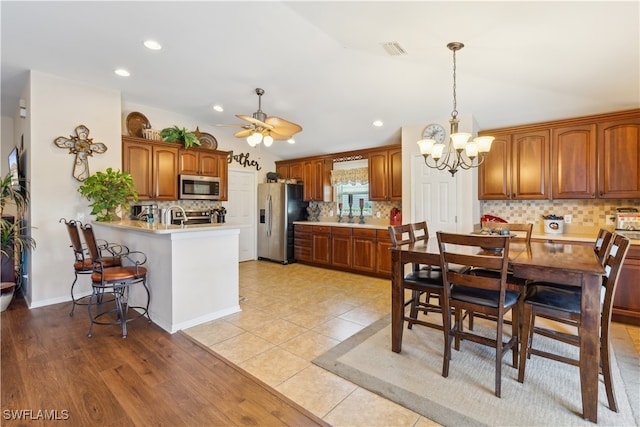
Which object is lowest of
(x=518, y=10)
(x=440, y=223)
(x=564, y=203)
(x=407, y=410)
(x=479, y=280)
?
(x=407, y=410)

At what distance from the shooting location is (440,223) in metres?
4.37

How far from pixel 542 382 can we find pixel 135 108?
19.2ft

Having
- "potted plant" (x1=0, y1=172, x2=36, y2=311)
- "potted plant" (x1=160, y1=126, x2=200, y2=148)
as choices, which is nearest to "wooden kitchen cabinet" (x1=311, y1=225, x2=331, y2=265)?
"potted plant" (x1=160, y1=126, x2=200, y2=148)

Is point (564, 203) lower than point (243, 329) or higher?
higher

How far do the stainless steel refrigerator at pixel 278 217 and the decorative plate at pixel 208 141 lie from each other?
4.15 ft

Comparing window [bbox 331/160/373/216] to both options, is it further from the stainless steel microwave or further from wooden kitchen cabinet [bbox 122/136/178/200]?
wooden kitchen cabinet [bbox 122/136/178/200]

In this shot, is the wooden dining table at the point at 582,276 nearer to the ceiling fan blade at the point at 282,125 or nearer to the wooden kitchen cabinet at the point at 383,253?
the ceiling fan blade at the point at 282,125

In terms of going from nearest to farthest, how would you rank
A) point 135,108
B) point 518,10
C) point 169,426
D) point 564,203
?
point 169,426, point 518,10, point 564,203, point 135,108

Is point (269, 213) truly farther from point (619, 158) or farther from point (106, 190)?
point (619, 158)

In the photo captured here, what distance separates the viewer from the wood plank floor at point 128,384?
1.80 metres

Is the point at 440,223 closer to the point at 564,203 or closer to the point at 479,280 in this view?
the point at 564,203

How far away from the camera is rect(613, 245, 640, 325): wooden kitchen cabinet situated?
123 inches

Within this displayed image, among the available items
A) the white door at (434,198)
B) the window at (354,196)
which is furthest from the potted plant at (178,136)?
the white door at (434,198)

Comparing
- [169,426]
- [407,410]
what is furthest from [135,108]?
[407,410]
